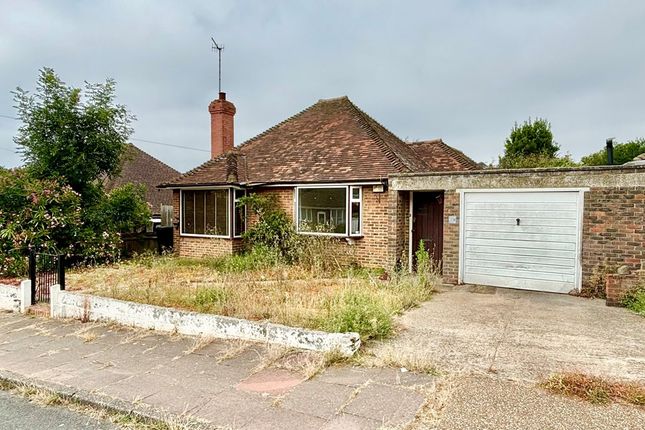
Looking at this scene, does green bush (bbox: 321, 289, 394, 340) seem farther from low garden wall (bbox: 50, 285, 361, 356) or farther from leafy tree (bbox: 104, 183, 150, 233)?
leafy tree (bbox: 104, 183, 150, 233)

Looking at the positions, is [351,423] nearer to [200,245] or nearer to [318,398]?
[318,398]

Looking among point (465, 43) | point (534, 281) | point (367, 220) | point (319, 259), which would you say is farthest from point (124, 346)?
point (465, 43)

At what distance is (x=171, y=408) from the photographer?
3674mm

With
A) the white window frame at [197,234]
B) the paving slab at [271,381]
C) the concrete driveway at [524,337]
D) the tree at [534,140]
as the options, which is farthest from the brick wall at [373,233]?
the tree at [534,140]

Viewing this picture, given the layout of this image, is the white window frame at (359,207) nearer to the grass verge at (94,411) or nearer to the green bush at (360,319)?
the green bush at (360,319)

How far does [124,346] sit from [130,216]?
920 centimetres

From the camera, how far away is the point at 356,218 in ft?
36.7

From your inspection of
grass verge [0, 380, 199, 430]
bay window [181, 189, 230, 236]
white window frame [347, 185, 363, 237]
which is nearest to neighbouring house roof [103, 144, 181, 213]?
bay window [181, 189, 230, 236]

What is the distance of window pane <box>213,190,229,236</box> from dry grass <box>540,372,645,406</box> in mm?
10540

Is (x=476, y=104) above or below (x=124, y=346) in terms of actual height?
above

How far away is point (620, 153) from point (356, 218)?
2915 cm

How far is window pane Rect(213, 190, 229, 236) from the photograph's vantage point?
12.9 metres

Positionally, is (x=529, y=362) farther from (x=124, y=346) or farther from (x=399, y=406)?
(x=124, y=346)

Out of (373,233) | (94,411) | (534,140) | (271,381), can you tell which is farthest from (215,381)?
(534,140)
